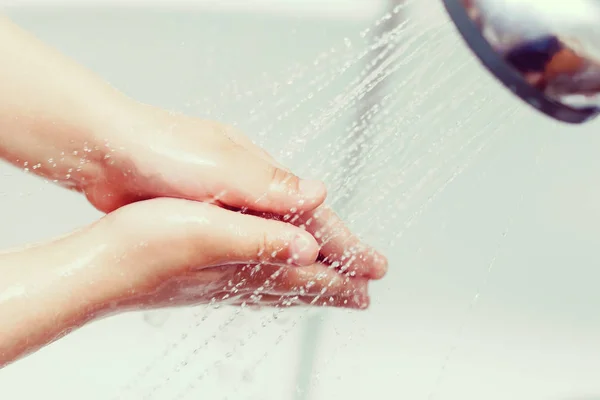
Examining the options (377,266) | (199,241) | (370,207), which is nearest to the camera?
(199,241)

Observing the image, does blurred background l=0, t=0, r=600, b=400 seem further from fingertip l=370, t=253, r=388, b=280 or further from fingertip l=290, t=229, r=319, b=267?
fingertip l=290, t=229, r=319, b=267

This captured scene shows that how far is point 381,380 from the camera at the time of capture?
1.00 metres

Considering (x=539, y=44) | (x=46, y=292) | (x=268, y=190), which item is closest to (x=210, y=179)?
(x=268, y=190)

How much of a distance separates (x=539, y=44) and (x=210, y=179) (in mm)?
319

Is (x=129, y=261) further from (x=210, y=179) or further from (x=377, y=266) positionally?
(x=377, y=266)

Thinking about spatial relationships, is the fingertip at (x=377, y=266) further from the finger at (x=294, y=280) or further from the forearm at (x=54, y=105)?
the forearm at (x=54, y=105)

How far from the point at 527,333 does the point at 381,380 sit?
0.81 feet

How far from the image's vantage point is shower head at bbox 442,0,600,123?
0.90ft

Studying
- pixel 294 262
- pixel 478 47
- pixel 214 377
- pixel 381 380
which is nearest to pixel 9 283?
pixel 294 262

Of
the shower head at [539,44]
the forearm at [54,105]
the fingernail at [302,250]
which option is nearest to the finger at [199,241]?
the fingernail at [302,250]

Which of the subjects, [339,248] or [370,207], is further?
[370,207]

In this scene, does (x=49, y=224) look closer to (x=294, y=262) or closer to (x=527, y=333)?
(x=294, y=262)

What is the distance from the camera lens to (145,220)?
20.5 inches

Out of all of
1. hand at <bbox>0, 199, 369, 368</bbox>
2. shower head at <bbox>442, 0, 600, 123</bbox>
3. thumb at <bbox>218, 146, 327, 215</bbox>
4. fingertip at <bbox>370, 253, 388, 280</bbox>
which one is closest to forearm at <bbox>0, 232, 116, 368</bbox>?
hand at <bbox>0, 199, 369, 368</bbox>
